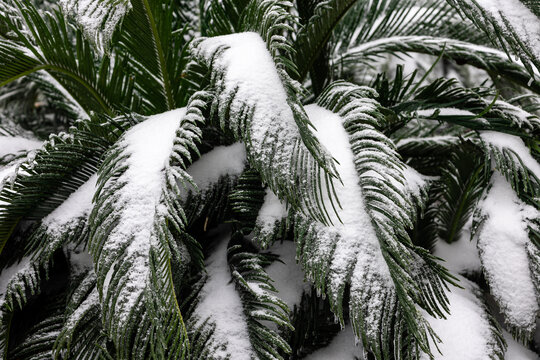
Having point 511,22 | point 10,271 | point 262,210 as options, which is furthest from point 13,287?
point 511,22

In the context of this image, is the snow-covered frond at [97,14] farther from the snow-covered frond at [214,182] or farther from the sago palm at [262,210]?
the snow-covered frond at [214,182]

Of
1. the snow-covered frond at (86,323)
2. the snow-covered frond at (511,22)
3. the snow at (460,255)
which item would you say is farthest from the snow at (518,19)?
the snow-covered frond at (86,323)

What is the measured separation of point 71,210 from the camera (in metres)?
1.19

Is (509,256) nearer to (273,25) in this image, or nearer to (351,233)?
(351,233)

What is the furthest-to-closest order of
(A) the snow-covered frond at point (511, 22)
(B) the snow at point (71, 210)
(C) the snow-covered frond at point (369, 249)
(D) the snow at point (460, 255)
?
(D) the snow at point (460, 255)
(B) the snow at point (71, 210)
(A) the snow-covered frond at point (511, 22)
(C) the snow-covered frond at point (369, 249)

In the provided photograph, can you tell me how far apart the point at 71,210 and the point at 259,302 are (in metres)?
0.58

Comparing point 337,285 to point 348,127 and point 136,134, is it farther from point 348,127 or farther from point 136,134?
point 136,134

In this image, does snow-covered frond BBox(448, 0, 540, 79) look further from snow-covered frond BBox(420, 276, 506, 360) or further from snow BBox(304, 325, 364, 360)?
snow BBox(304, 325, 364, 360)

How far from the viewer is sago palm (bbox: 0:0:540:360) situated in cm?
93

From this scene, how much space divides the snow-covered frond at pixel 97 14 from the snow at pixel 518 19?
3.02 ft

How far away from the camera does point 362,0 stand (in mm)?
1919

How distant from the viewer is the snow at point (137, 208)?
0.90 m

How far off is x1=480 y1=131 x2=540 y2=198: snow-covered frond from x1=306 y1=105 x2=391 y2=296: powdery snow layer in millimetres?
489

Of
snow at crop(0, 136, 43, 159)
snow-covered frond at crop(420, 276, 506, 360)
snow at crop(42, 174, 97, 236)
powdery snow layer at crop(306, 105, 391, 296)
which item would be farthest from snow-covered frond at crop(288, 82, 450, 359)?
snow at crop(0, 136, 43, 159)
